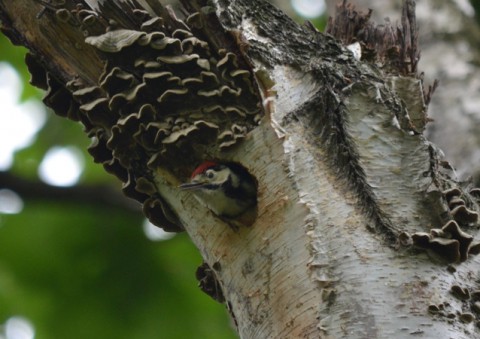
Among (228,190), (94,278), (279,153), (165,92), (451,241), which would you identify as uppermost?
(94,278)

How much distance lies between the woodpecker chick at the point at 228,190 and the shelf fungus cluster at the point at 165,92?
0.23ft

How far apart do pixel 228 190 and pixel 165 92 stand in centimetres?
38

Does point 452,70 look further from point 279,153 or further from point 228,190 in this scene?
point 228,190

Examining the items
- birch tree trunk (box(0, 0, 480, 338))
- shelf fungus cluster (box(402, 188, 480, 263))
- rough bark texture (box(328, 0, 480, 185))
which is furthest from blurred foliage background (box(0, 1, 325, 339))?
shelf fungus cluster (box(402, 188, 480, 263))

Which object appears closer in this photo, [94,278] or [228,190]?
[228,190]

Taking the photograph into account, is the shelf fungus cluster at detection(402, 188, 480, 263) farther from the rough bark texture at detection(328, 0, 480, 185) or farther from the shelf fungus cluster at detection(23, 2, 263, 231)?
the rough bark texture at detection(328, 0, 480, 185)

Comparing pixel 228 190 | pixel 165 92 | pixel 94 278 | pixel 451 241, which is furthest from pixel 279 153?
pixel 94 278

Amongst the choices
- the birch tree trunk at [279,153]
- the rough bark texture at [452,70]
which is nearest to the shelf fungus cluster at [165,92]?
the birch tree trunk at [279,153]

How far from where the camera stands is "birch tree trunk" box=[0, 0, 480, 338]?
2.01 metres

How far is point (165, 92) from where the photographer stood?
240 cm

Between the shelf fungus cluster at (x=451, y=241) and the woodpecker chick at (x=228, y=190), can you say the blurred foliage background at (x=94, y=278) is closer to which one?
the woodpecker chick at (x=228, y=190)

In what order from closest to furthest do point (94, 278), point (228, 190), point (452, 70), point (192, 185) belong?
point (228, 190) → point (192, 185) → point (452, 70) → point (94, 278)

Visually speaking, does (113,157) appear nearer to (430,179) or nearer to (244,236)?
(244,236)

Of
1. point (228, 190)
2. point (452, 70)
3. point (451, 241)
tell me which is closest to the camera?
point (451, 241)
